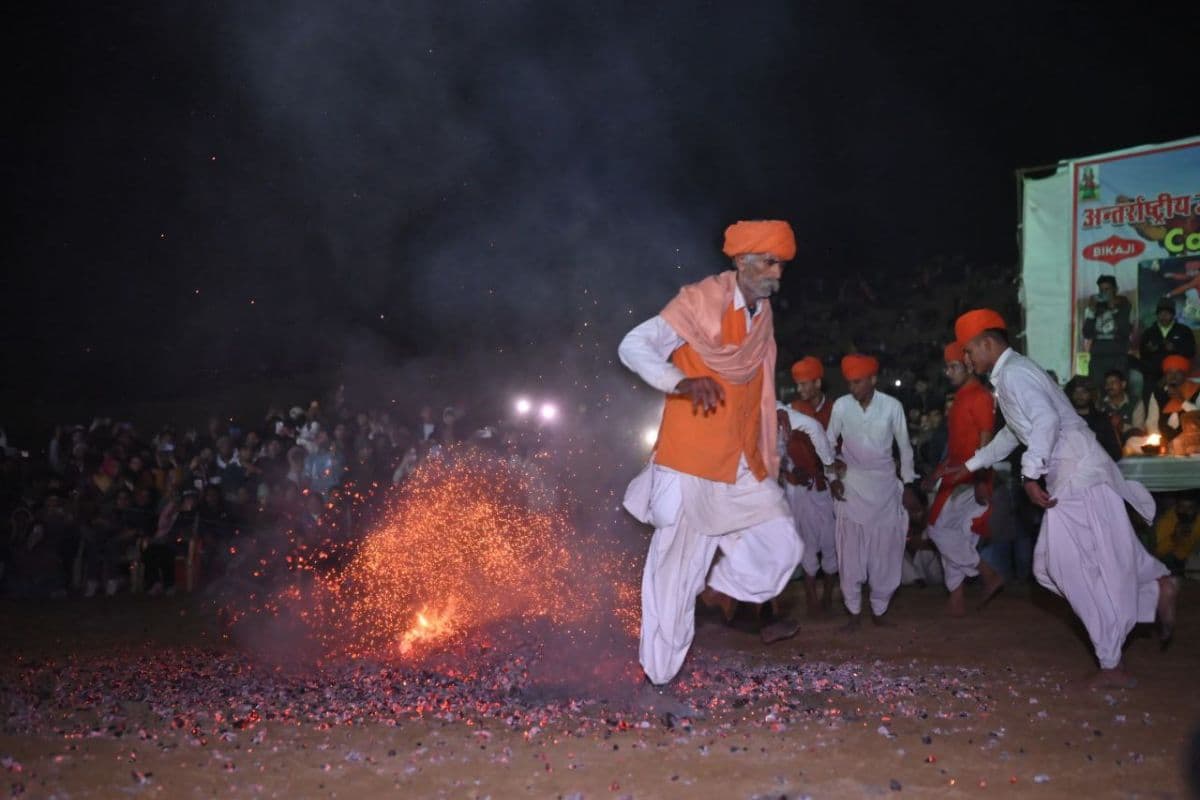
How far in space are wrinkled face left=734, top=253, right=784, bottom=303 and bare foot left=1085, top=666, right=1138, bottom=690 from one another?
2752 millimetres

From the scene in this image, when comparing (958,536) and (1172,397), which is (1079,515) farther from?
(1172,397)

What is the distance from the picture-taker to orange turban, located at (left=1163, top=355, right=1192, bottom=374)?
34.2 ft

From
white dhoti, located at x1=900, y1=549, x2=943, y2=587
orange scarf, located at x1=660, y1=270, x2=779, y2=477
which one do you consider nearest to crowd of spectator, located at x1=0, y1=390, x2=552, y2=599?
white dhoti, located at x1=900, y1=549, x2=943, y2=587

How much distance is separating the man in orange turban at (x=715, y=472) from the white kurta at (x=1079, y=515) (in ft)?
5.05

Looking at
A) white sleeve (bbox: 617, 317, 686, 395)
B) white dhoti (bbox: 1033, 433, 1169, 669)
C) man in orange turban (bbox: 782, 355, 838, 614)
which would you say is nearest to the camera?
white sleeve (bbox: 617, 317, 686, 395)

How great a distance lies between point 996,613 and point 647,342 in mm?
5088

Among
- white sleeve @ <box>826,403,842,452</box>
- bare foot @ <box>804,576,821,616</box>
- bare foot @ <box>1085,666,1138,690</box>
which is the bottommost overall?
bare foot @ <box>1085,666,1138,690</box>

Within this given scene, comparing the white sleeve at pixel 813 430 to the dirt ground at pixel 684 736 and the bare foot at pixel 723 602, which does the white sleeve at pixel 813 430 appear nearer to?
the bare foot at pixel 723 602

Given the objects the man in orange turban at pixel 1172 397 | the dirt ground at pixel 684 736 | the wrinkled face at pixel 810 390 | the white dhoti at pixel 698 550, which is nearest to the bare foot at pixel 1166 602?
the dirt ground at pixel 684 736

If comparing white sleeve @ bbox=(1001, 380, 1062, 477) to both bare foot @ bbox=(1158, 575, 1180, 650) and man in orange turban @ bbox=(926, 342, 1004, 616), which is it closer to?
bare foot @ bbox=(1158, 575, 1180, 650)

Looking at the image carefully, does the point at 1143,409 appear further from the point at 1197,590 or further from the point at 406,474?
the point at 406,474

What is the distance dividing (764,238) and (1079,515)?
2.41 m

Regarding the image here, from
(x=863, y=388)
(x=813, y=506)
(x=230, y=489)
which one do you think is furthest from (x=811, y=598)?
(x=230, y=489)

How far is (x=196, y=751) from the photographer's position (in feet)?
15.3
